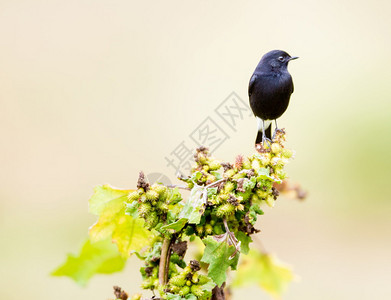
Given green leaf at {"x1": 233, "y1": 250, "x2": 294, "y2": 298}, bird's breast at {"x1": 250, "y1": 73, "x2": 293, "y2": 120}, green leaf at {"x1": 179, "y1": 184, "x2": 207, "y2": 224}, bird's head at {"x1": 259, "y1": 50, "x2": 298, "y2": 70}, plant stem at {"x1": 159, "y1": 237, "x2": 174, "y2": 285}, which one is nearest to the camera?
green leaf at {"x1": 179, "y1": 184, "x2": 207, "y2": 224}

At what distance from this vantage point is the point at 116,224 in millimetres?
1788

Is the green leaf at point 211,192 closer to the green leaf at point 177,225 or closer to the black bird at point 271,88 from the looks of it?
the green leaf at point 177,225

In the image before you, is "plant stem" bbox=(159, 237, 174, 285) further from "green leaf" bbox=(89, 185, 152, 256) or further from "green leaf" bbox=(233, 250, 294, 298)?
"green leaf" bbox=(233, 250, 294, 298)

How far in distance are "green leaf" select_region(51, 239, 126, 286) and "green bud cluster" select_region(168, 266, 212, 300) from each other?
0.67m

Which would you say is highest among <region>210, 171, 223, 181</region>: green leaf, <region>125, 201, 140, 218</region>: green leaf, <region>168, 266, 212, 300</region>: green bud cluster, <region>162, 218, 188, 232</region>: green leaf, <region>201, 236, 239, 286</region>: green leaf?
<region>210, 171, 223, 181</region>: green leaf

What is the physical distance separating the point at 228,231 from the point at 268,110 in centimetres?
199

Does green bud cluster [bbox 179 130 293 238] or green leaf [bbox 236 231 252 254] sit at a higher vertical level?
green bud cluster [bbox 179 130 293 238]

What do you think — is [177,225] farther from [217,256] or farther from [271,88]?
[271,88]

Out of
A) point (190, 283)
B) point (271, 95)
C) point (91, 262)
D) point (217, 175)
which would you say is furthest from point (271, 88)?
point (190, 283)

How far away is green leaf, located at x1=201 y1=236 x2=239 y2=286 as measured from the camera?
4.61ft

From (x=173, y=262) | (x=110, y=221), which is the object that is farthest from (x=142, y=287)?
(x=110, y=221)

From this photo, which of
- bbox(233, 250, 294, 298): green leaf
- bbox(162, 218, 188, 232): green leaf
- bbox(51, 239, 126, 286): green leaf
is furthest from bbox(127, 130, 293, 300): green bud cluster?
bbox(233, 250, 294, 298): green leaf

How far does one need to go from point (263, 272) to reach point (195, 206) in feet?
3.71

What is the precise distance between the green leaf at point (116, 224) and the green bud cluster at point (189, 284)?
0.37 meters
